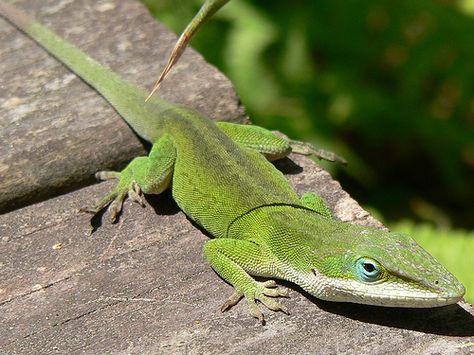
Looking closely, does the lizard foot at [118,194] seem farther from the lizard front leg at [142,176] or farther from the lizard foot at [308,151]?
the lizard foot at [308,151]

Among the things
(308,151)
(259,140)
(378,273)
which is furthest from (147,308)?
(308,151)

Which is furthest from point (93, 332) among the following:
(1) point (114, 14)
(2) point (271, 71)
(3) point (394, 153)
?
(3) point (394, 153)

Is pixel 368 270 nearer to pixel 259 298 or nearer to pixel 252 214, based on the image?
pixel 259 298

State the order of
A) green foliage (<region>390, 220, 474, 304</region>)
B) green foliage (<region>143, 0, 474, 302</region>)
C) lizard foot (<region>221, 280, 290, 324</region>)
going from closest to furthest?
lizard foot (<region>221, 280, 290, 324</region>) → green foliage (<region>390, 220, 474, 304</region>) → green foliage (<region>143, 0, 474, 302</region>)

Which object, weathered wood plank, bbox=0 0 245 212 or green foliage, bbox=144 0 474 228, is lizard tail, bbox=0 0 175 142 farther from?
green foliage, bbox=144 0 474 228

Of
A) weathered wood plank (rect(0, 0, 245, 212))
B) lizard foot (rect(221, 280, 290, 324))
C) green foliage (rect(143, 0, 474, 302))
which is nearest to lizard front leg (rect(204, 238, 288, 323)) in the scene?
lizard foot (rect(221, 280, 290, 324))

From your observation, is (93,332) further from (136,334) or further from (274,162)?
(274,162)

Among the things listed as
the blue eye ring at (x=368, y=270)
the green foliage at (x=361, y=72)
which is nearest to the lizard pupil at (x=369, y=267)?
the blue eye ring at (x=368, y=270)
